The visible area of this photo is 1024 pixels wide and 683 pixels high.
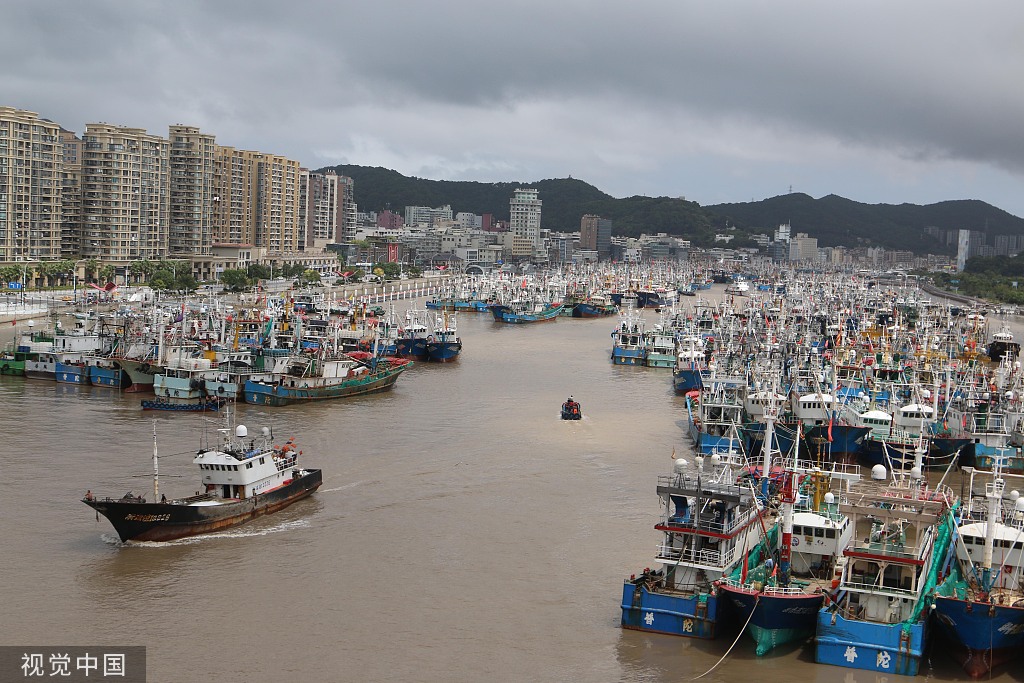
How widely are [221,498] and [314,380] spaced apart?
58.3 ft

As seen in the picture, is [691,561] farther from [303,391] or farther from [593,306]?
[593,306]

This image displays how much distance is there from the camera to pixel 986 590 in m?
17.8

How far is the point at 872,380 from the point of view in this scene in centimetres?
4338

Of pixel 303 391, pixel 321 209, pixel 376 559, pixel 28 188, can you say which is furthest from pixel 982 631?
pixel 321 209

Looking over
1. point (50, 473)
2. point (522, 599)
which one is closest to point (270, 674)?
point (522, 599)

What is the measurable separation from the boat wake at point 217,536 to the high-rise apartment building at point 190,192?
8613 centimetres

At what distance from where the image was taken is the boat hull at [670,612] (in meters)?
18.0

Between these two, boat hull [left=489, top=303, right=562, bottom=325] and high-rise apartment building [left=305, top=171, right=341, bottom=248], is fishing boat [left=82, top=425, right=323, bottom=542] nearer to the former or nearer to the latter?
boat hull [left=489, top=303, right=562, bottom=325]

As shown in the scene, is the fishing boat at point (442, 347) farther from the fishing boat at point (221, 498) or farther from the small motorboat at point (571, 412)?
the fishing boat at point (221, 498)

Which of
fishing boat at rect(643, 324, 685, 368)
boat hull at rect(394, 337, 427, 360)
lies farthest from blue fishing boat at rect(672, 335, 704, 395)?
boat hull at rect(394, 337, 427, 360)

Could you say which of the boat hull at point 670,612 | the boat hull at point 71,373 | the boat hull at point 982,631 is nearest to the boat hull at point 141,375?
the boat hull at point 71,373

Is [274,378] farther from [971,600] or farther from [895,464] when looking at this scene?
[971,600]

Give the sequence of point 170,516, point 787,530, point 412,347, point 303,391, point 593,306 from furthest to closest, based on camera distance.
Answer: point 593,306 < point 412,347 < point 303,391 < point 170,516 < point 787,530

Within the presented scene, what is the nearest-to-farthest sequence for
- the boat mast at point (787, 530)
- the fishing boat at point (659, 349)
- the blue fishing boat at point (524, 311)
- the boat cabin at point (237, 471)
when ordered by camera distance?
the boat mast at point (787, 530), the boat cabin at point (237, 471), the fishing boat at point (659, 349), the blue fishing boat at point (524, 311)
